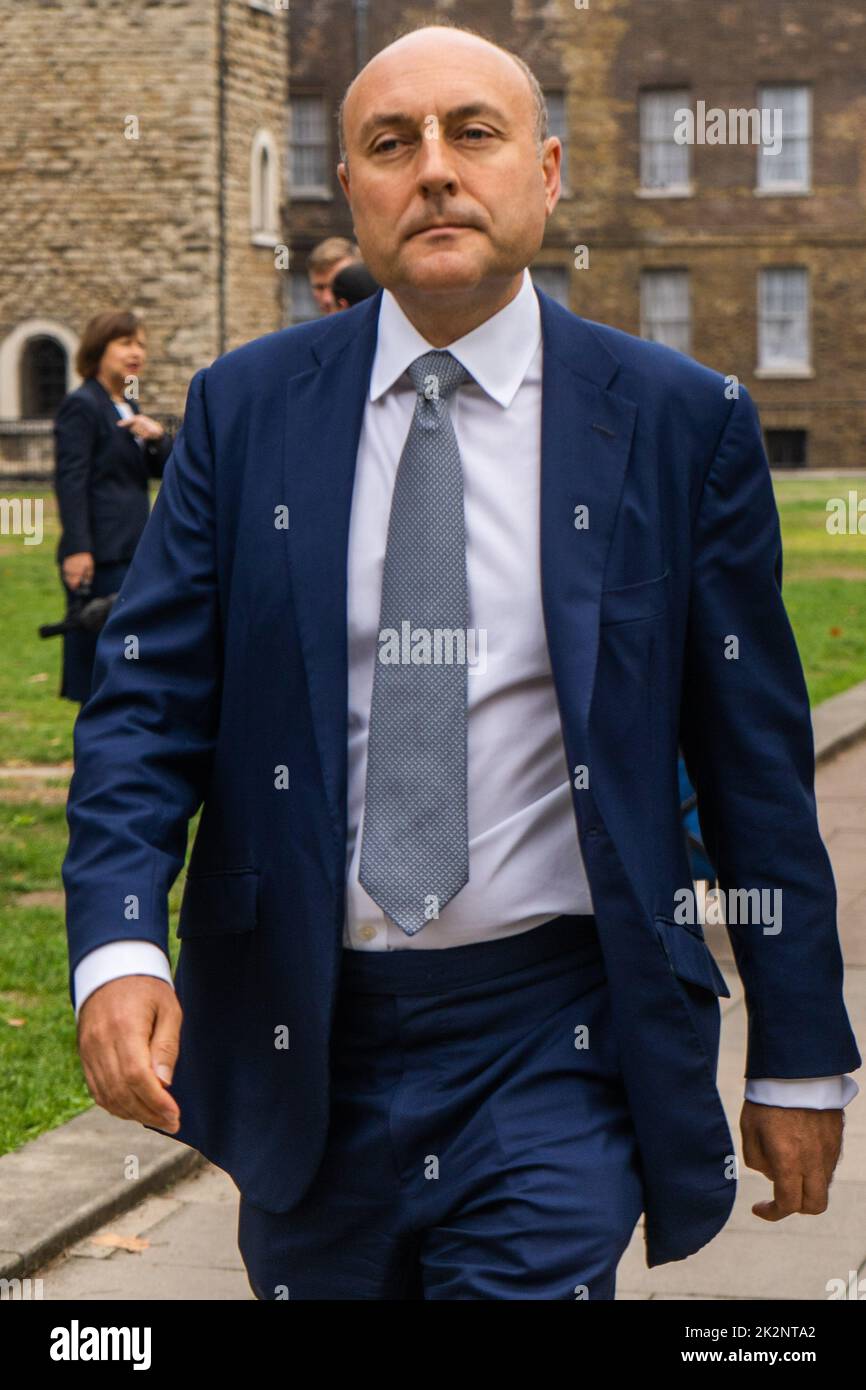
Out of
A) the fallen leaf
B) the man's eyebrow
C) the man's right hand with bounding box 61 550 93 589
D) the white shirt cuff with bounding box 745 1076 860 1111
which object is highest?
the man's eyebrow

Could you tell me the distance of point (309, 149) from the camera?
Result: 43438 millimetres

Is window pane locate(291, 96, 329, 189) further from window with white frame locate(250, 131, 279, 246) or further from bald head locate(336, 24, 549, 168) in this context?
bald head locate(336, 24, 549, 168)

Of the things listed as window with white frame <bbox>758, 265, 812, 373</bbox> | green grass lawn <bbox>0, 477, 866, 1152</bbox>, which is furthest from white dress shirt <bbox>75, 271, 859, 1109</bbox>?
window with white frame <bbox>758, 265, 812, 373</bbox>

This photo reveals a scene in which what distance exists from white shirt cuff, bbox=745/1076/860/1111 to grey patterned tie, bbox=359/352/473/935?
50cm

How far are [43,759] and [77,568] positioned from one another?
218 centimetres

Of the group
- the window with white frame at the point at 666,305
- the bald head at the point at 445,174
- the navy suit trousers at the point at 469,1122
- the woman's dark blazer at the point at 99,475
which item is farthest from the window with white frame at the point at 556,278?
the navy suit trousers at the point at 469,1122

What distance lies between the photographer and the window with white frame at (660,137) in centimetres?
4194

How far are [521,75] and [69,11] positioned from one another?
36328mm

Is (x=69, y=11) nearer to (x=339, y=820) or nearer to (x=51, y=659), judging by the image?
(x=51, y=659)

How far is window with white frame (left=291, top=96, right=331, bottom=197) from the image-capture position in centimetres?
4322

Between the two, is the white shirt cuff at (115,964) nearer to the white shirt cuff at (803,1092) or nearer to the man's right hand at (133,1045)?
the man's right hand at (133,1045)

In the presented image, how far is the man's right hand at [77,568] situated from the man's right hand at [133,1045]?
264 inches
